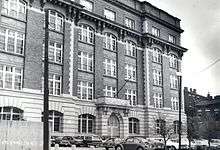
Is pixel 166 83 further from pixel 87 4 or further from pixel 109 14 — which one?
pixel 87 4

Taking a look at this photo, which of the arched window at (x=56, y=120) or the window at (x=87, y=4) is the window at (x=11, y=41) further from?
the window at (x=87, y=4)

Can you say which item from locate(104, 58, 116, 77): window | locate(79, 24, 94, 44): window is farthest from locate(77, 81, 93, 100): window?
locate(79, 24, 94, 44): window

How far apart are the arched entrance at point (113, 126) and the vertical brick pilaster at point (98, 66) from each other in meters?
3.66

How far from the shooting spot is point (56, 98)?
38438 millimetres

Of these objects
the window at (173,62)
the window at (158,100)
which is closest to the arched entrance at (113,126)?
the window at (158,100)

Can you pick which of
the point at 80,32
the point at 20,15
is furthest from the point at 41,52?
the point at 80,32

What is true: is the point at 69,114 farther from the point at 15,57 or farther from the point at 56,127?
the point at 15,57

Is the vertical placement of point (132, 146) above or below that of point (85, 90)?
below

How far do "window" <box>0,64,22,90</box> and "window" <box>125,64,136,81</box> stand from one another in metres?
19.3

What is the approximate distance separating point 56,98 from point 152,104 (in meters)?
20.1

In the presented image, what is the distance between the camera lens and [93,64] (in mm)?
45312

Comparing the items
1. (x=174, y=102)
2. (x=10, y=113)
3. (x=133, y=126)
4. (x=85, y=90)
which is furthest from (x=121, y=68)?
(x=10, y=113)

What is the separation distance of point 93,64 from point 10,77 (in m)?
13.3

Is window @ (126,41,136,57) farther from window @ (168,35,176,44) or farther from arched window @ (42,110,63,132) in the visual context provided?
arched window @ (42,110,63,132)
